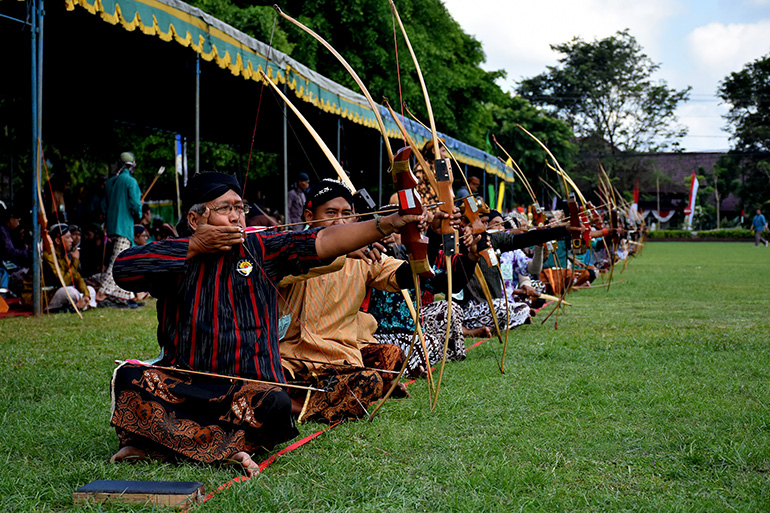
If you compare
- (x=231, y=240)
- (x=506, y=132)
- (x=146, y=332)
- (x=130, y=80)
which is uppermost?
(x=506, y=132)

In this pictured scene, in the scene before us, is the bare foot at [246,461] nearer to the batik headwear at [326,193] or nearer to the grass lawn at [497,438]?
the grass lawn at [497,438]

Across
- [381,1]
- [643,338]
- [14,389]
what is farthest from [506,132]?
[14,389]

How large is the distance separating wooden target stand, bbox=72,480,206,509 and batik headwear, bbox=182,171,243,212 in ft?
3.44

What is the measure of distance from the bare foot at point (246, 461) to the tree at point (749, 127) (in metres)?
47.8

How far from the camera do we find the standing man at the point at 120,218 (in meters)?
8.48

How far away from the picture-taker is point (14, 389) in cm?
393

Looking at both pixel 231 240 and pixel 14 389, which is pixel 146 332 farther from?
pixel 231 240

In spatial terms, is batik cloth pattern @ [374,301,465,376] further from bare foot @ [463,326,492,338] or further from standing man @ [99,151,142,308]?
standing man @ [99,151,142,308]

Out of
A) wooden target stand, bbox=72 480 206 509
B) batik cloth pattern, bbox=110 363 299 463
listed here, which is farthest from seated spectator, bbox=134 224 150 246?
wooden target stand, bbox=72 480 206 509

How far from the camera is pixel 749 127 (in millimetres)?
47719

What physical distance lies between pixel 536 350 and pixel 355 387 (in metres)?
2.26

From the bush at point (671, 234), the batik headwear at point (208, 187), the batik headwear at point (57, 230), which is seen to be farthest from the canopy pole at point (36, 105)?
the bush at point (671, 234)

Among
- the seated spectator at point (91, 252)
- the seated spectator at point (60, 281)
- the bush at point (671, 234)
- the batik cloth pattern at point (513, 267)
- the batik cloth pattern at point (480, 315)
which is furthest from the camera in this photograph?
the bush at point (671, 234)

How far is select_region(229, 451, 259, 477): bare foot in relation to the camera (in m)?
2.61
